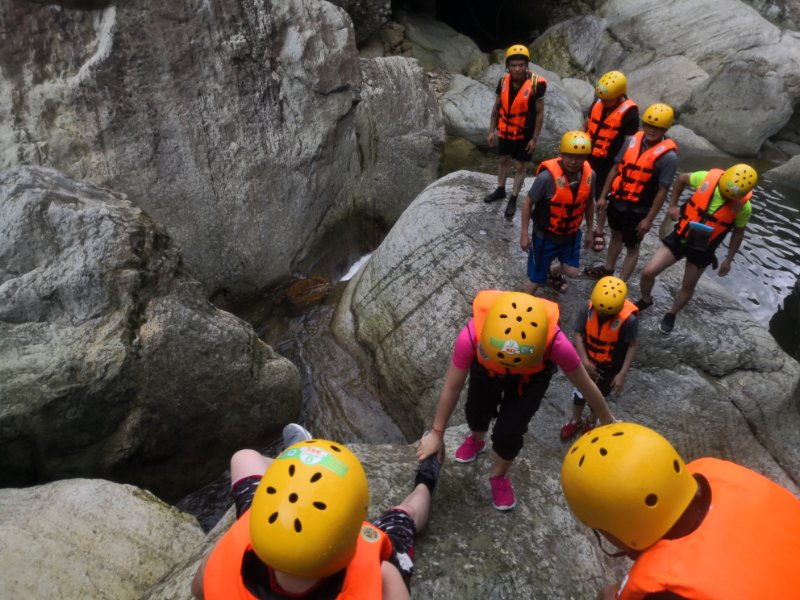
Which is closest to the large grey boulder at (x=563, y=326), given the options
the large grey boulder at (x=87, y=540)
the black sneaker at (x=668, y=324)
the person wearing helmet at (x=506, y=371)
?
the black sneaker at (x=668, y=324)

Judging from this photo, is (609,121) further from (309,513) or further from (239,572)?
(239,572)

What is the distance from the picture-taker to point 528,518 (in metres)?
3.20

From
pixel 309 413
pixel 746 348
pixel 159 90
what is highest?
pixel 159 90

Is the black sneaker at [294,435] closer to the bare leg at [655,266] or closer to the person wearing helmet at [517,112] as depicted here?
the bare leg at [655,266]

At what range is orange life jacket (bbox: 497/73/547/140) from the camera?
514cm

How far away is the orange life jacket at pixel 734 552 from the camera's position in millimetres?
1513

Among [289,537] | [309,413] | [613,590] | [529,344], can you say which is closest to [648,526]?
[613,590]

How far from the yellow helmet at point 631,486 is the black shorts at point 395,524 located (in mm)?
954

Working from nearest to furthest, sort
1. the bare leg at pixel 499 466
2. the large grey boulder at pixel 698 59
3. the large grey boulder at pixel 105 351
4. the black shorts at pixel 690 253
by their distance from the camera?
the bare leg at pixel 499 466
the large grey boulder at pixel 105 351
the black shorts at pixel 690 253
the large grey boulder at pixel 698 59

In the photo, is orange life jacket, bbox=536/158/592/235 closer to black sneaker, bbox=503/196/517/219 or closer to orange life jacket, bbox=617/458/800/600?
black sneaker, bbox=503/196/517/219

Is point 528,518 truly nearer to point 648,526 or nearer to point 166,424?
point 648,526

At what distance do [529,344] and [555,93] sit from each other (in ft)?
35.6

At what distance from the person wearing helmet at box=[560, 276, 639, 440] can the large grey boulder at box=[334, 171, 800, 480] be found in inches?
15.9

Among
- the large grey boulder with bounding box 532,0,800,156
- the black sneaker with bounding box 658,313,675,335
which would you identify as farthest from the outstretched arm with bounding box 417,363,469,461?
the large grey boulder with bounding box 532,0,800,156
